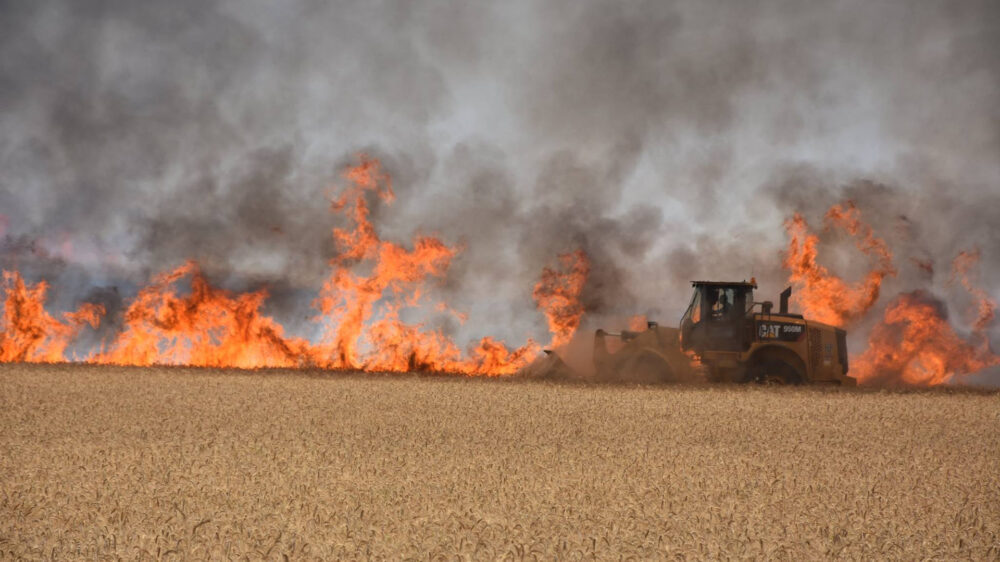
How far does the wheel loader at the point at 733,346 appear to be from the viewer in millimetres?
20812

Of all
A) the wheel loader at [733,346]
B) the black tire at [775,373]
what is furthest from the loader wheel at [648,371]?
the black tire at [775,373]

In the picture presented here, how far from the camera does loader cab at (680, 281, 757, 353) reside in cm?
2078

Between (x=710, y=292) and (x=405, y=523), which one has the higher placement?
(x=710, y=292)

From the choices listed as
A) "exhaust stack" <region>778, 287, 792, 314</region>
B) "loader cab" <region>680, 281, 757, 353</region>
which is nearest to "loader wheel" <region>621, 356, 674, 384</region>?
"loader cab" <region>680, 281, 757, 353</region>

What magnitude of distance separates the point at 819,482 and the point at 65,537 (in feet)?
24.5

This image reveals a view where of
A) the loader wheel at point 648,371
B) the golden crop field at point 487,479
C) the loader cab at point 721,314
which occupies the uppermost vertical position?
the loader cab at point 721,314

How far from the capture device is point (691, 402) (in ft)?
56.5

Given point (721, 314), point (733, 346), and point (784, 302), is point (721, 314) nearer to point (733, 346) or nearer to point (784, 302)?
point (733, 346)

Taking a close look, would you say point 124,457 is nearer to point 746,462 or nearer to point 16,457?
point 16,457

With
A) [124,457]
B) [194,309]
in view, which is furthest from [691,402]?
[194,309]

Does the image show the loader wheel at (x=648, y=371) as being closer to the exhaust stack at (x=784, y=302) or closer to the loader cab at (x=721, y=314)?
the loader cab at (x=721, y=314)

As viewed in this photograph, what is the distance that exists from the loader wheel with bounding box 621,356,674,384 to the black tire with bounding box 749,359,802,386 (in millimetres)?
2276

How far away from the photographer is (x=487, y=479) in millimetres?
8609

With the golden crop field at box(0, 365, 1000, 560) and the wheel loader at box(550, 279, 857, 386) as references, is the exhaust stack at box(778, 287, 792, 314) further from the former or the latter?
the golden crop field at box(0, 365, 1000, 560)
